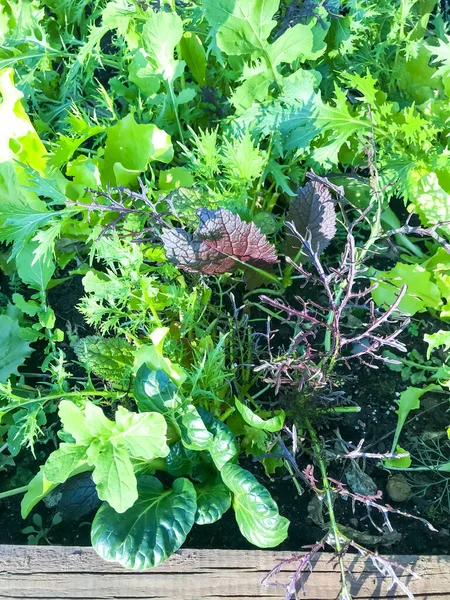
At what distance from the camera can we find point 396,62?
1.58m

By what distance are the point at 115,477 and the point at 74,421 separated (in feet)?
0.39

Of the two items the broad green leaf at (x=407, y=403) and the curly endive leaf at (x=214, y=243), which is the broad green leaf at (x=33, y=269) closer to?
the curly endive leaf at (x=214, y=243)

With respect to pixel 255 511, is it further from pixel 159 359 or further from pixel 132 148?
pixel 132 148

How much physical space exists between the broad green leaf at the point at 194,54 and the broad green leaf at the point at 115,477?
1058 millimetres

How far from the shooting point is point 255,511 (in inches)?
41.8

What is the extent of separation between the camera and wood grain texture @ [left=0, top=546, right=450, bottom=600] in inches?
41.3

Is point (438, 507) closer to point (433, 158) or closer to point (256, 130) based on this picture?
point (433, 158)

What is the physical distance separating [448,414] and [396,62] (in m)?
0.92

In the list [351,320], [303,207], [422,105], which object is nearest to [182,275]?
[303,207]

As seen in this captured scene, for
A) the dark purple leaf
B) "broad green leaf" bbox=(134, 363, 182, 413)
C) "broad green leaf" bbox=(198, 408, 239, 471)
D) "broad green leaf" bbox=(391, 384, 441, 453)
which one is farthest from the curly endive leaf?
"broad green leaf" bbox=(391, 384, 441, 453)

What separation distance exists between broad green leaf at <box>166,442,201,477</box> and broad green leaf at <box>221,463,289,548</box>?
0.14m

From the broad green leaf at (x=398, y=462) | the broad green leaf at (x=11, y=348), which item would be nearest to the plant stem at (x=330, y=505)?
the broad green leaf at (x=398, y=462)

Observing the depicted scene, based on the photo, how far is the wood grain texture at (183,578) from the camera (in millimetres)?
1048

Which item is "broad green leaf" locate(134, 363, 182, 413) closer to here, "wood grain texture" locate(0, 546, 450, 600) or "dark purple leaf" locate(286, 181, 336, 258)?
"wood grain texture" locate(0, 546, 450, 600)
